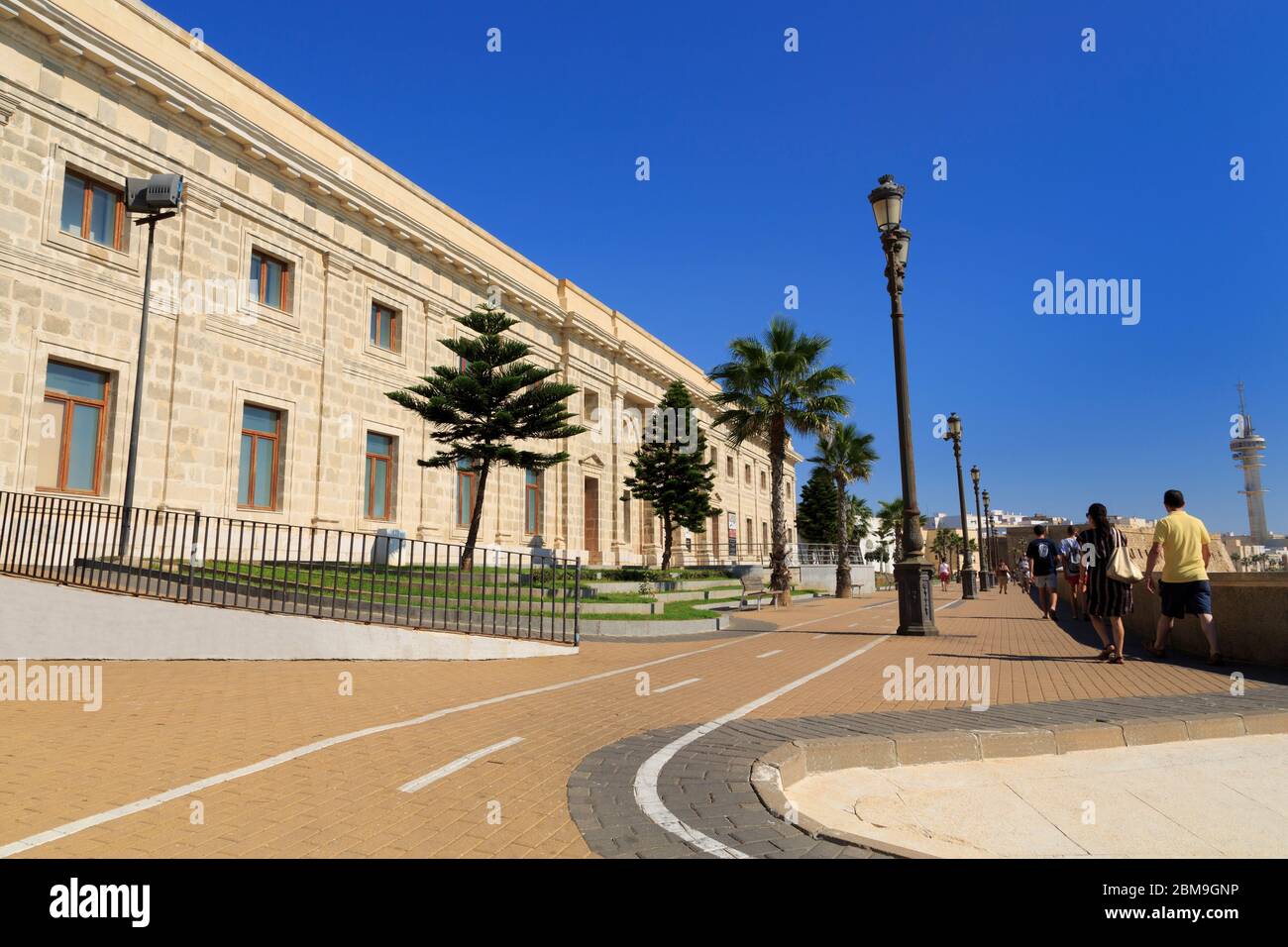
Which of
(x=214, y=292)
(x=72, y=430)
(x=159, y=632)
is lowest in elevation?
(x=159, y=632)

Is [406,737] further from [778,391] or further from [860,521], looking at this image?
[860,521]

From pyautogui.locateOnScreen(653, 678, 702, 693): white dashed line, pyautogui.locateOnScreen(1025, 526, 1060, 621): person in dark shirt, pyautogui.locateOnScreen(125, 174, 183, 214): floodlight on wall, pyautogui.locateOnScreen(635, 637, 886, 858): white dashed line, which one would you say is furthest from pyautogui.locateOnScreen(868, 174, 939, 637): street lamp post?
pyautogui.locateOnScreen(125, 174, 183, 214): floodlight on wall

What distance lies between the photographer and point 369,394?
22.7 metres

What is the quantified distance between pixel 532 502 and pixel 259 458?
43.7 ft

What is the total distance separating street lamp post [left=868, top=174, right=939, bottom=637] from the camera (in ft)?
40.9

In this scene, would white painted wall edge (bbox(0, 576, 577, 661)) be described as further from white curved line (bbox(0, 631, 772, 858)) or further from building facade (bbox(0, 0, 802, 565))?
building facade (bbox(0, 0, 802, 565))

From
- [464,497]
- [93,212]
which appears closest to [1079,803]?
[93,212]

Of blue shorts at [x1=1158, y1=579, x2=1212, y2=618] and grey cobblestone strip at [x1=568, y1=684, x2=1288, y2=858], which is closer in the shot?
grey cobblestone strip at [x1=568, y1=684, x2=1288, y2=858]

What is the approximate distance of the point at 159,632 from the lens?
376 inches

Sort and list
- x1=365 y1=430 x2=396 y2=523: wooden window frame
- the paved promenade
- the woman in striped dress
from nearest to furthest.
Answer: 1. the paved promenade
2. the woman in striped dress
3. x1=365 y1=430 x2=396 y2=523: wooden window frame

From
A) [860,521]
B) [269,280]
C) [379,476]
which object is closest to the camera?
[269,280]

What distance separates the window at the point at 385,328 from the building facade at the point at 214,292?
0.07 m

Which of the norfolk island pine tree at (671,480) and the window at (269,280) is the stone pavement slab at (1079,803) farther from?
the norfolk island pine tree at (671,480)

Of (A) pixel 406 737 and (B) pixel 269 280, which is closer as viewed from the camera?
(A) pixel 406 737
